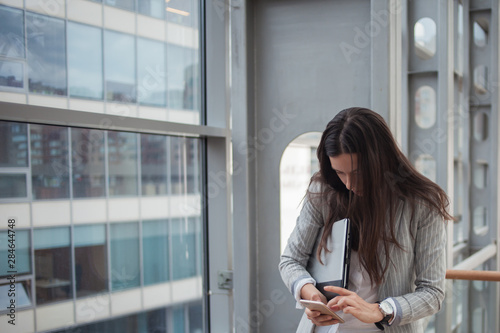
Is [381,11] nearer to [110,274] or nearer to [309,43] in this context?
[309,43]

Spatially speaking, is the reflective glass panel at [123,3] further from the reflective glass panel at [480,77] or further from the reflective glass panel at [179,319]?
the reflective glass panel at [480,77]

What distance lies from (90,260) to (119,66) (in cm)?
95

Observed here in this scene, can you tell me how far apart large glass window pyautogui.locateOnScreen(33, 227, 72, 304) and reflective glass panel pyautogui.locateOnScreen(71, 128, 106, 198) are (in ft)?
0.68

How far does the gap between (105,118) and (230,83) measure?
987 millimetres

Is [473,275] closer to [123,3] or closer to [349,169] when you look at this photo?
[349,169]

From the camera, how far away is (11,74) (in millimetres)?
2064

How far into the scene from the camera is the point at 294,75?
9.95ft

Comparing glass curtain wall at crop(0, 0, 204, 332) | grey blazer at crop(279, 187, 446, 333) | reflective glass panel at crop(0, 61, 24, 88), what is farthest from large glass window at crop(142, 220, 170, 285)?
grey blazer at crop(279, 187, 446, 333)

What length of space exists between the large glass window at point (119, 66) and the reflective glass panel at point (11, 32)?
466 mm

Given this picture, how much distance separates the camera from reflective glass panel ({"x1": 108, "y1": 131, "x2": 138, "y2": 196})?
2.57 m

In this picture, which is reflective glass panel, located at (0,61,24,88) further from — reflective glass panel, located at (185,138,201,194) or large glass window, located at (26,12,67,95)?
reflective glass panel, located at (185,138,201,194)

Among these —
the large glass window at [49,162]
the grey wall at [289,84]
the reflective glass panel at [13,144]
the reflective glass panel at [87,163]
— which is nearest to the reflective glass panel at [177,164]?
the grey wall at [289,84]

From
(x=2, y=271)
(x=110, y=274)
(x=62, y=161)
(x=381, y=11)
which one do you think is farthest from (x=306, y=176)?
(x=2, y=271)

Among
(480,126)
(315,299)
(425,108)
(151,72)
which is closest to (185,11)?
(151,72)
